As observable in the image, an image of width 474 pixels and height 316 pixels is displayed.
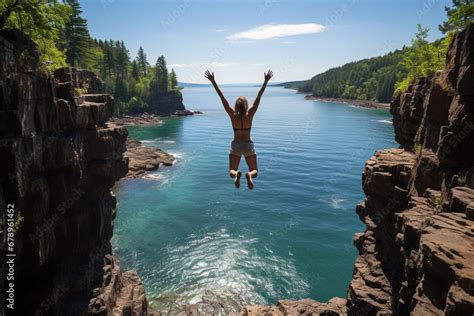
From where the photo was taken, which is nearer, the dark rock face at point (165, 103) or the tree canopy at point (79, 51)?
the tree canopy at point (79, 51)

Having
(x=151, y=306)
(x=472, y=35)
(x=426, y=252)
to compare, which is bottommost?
(x=151, y=306)

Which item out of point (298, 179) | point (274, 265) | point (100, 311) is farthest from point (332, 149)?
point (100, 311)

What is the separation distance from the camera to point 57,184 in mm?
20250

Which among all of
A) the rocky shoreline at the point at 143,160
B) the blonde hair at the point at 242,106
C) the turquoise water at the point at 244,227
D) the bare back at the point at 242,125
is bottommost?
the turquoise water at the point at 244,227

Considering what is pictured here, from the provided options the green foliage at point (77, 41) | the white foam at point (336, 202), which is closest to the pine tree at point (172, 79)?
the green foliage at point (77, 41)

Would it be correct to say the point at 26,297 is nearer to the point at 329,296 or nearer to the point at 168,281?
the point at 168,281

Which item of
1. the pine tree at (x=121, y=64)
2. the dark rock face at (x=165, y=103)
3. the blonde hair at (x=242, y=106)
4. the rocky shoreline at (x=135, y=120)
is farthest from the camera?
the dark rock face at (x=165, y=103)

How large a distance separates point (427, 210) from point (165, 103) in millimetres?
129564

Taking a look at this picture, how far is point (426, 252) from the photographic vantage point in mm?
8859

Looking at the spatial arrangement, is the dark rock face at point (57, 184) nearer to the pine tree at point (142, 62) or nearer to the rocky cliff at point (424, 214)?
the rocky cliff at point (424, 214)

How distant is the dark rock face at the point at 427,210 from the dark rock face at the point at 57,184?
640 inches

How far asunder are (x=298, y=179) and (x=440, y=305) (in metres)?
45.6

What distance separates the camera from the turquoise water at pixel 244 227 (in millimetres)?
28578

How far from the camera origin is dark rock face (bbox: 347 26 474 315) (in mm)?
8453
